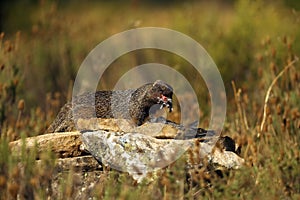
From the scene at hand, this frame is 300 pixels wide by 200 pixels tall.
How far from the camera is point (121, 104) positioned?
16.1ft

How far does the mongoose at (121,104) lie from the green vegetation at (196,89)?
0.29 metres

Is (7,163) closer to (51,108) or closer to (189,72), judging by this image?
(51,108)

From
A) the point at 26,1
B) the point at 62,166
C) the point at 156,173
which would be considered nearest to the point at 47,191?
the point at 62,166

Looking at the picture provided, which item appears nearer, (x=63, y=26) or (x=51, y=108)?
(x=51, y=108)

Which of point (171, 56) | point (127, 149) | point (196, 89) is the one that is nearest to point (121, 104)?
point (127, 149)

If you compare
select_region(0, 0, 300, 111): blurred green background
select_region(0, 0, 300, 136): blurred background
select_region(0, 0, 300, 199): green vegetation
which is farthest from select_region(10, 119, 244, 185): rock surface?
select_region(0, 0, 300, 111): blurred green background

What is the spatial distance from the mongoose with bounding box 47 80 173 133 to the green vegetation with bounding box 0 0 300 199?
0.29 meters

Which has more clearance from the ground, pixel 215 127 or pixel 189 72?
pixel 189 72

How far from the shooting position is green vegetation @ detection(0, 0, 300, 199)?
4.04 meters

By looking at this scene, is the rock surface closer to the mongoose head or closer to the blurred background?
the mongoose head

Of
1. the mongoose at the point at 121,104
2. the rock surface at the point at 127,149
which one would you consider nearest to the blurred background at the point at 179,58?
the mongoose at the point at 121,104

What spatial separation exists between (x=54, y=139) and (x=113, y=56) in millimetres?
3939

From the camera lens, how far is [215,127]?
589 cm

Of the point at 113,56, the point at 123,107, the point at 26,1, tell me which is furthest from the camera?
the point at 26,1
